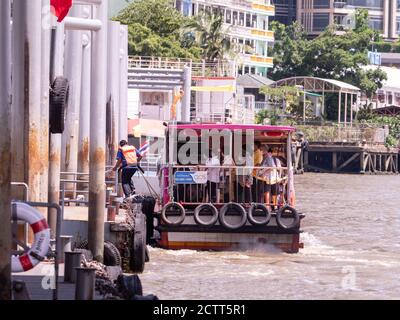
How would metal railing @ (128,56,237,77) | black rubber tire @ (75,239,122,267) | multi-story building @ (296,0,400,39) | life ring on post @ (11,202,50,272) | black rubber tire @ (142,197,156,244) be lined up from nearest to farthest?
1. life ring on post @ (11,202,50,272)
2. black rubber tire @ (75,239,122,267)
3. black rubber tire @ (142,197,156,244)
4. metal railing @ (128,56,237,77)
5. multi-story building @ (296,0,400,39)

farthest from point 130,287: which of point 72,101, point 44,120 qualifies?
point 72,101

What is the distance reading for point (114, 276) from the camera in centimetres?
1725

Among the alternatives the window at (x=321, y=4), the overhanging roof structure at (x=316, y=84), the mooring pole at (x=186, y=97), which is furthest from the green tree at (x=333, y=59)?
the mooring pole at (x=186, y=97)

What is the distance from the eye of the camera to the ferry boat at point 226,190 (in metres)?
26.0

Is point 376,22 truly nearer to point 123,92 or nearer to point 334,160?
point 334,160

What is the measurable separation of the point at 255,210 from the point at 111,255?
5.67 metres

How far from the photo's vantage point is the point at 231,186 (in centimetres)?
2688

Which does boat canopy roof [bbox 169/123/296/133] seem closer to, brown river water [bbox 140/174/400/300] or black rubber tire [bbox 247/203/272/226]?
black rubber tire [bbox 247/203/272/226]

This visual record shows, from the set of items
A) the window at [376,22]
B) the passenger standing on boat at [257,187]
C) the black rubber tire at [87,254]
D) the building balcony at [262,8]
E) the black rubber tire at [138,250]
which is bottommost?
the black rubber tire at [138,250]

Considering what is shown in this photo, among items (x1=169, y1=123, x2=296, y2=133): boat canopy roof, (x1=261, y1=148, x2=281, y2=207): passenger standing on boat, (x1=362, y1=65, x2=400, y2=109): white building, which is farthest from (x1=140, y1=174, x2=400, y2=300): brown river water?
(x1=362, y1=65, x2=400, y2=109): white building

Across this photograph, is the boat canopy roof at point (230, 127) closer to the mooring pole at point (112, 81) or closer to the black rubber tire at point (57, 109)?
the mooring pole at point (112, 81)

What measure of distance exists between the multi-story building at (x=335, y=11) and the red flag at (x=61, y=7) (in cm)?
12174

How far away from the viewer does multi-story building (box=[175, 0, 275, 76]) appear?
104250 mm

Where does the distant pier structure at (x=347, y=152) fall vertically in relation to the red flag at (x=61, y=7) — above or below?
below
